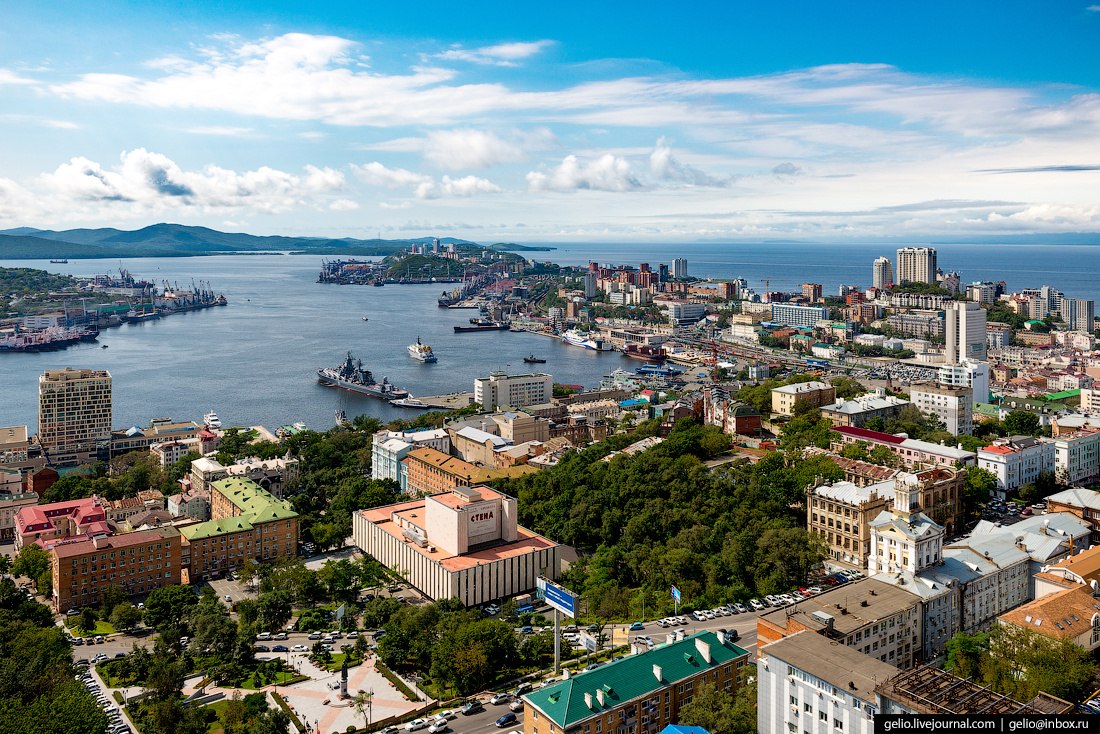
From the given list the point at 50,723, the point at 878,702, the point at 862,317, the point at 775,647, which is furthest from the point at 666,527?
the point at 862,317

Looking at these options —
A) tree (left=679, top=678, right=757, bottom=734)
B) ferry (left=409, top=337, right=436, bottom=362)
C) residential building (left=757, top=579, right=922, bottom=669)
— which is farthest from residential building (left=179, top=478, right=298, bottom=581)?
ferry (left=409, top=337, right=436, bottom=362)

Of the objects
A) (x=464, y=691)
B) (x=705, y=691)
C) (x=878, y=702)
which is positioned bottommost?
(x=464, y=691)

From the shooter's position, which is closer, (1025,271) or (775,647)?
(775,647)

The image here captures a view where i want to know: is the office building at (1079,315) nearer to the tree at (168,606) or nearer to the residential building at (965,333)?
the residential building at (965,333)

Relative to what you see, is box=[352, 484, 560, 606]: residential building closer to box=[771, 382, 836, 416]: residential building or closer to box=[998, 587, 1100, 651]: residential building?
box=[998, 587, 1100, 651]: residential building

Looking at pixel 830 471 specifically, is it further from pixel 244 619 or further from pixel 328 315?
pixel 328 315

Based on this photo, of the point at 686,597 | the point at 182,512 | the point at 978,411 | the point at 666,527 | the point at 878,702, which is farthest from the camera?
the point at 978,411

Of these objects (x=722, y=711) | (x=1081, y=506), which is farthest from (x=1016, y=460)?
(x=722, y=711)
